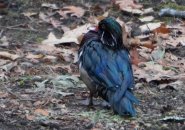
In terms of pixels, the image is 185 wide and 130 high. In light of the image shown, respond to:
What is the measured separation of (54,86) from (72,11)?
254 cm

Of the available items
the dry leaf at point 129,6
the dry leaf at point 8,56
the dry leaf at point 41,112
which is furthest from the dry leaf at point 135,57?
the dry leaf at point 41,112

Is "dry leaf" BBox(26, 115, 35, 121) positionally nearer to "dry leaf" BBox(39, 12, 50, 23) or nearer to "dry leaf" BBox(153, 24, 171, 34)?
"dry leaf" BBox(153, 24, 171, 34)

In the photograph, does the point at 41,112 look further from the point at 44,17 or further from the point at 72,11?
the point at 72,11

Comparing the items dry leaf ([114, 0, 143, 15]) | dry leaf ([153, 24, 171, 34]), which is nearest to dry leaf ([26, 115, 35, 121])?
dry leaf ([153, 24, 171, 34])

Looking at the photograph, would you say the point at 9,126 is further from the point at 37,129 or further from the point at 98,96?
the point at 98,96

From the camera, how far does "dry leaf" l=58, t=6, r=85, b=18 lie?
8.70m

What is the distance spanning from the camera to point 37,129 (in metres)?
5.29

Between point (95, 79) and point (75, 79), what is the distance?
3.17ft

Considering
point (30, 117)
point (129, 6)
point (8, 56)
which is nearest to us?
point (30, 117)

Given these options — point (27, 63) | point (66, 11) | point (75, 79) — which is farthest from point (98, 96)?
point (66, 11)

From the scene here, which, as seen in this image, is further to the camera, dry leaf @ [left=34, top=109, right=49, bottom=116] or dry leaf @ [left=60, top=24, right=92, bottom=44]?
dry leaf @ [left=60, top=24, right=92, bottom=44]

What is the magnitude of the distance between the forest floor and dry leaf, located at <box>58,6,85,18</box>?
0.05 m

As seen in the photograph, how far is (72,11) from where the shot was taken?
8734 mm

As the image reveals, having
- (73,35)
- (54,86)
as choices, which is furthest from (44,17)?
(54,86)
